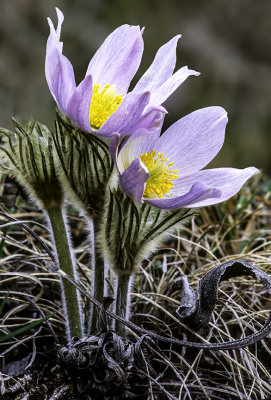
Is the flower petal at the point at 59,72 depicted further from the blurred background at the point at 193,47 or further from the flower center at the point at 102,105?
the blurred background at the point at 193,47

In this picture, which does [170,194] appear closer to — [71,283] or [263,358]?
[71,283]

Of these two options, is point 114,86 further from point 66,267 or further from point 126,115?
point 66,267

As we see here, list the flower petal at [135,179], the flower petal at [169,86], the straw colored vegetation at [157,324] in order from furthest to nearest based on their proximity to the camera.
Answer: the straw colored vegetation at [157,324]
the flower petal at [169,86]
the flower petal at [135,179]

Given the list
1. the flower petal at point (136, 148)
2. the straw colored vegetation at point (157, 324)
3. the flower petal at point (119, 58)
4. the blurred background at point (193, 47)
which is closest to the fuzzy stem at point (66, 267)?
the straw colored vegetation at point (157, 324)

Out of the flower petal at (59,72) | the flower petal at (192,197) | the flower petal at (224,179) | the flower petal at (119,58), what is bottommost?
the flower petal at (192,197)

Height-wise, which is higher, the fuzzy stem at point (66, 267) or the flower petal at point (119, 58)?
the flower petal at point (119, 58)

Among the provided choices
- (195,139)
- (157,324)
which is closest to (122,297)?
(157,324)
